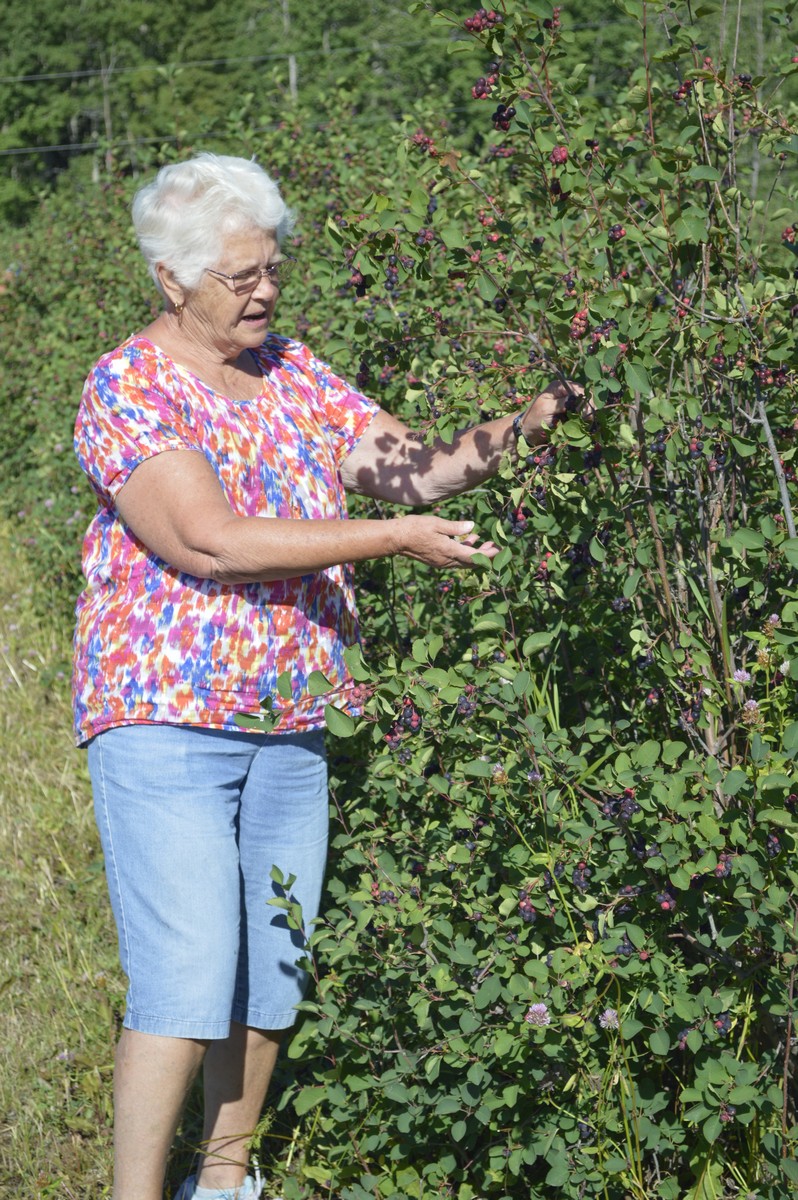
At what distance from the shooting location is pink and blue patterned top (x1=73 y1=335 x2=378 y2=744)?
2.24 m

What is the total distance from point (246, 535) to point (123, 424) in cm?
31

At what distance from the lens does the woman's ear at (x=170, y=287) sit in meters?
2.34

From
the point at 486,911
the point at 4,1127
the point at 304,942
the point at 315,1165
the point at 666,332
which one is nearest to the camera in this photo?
the point at 666,332

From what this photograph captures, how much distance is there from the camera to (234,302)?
2326 millimetres

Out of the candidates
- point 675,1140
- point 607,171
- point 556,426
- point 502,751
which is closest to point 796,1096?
point 675,1140

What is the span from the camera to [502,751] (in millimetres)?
2295

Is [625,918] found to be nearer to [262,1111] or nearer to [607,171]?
[262,1111]

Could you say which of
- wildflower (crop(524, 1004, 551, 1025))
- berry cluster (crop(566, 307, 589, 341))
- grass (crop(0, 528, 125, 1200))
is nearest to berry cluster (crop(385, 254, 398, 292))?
berry cluster (crop(566, 307, 589, 341))

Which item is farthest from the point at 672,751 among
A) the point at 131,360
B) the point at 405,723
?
the point at 131,360

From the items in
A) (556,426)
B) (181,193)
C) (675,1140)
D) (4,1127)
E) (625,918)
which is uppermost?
(181,193)

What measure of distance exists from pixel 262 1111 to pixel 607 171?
205cm

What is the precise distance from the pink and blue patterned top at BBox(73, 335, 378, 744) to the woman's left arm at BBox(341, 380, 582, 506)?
0.63ft

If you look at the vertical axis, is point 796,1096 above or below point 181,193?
below

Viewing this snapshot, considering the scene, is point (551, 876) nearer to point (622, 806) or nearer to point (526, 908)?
point (526, 908)
